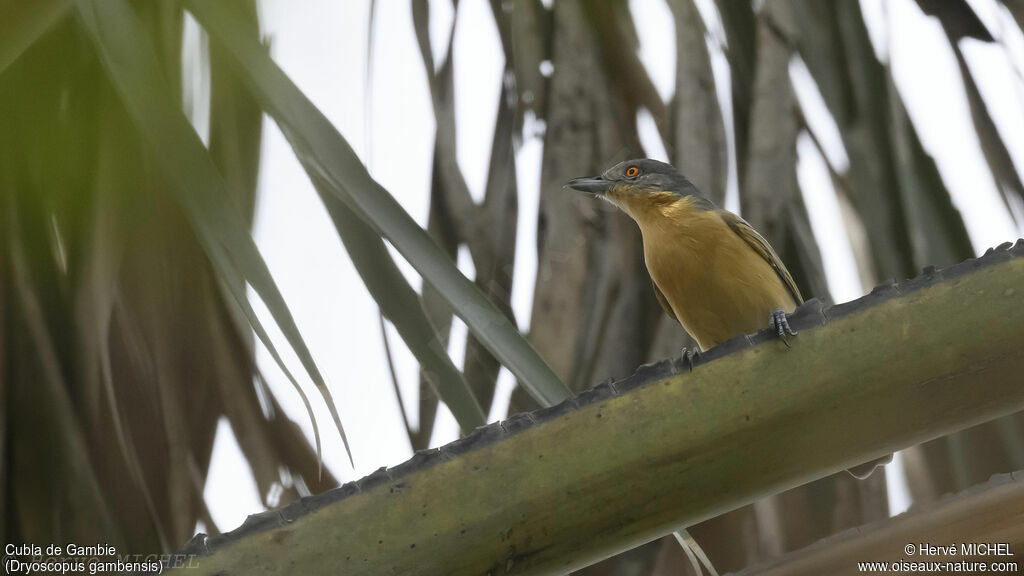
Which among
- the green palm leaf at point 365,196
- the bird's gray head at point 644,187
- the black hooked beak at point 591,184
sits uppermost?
the bird's gray head at point 644,187

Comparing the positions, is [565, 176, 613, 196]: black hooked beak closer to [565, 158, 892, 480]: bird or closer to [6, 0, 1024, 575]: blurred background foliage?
[6, 0, 1024, 575]: blurred background foliage

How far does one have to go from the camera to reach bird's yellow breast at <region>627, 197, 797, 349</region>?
3.55m

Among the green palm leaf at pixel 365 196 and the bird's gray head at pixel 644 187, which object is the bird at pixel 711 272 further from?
the green palm leaf at pixel 365 196

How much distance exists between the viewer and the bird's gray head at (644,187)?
3584 millimetres

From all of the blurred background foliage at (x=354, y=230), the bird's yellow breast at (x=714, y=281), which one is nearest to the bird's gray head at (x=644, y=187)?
the bird's yellow breast at (x=714, y=281)

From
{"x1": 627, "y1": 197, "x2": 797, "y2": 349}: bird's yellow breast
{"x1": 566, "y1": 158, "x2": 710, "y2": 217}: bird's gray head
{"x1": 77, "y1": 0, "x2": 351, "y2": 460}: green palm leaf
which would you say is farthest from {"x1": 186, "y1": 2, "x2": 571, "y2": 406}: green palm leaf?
{"x1": 627, "y1": 197, "x2": 797, "y2": 349}: bird's yellow breast

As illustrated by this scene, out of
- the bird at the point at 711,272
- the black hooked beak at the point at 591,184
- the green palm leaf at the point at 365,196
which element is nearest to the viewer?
the green palm leaf at the point at 365,196

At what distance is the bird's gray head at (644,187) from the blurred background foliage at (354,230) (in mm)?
1041

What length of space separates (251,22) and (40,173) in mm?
473

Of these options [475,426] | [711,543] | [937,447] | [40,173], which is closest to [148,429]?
[40,173]

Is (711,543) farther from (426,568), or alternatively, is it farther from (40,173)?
(40,173)

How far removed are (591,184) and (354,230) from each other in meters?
1.41

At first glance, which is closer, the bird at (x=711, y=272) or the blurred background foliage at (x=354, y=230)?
the blurred background foliage at (x=354, y=230)

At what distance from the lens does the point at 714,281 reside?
11.8 ft
